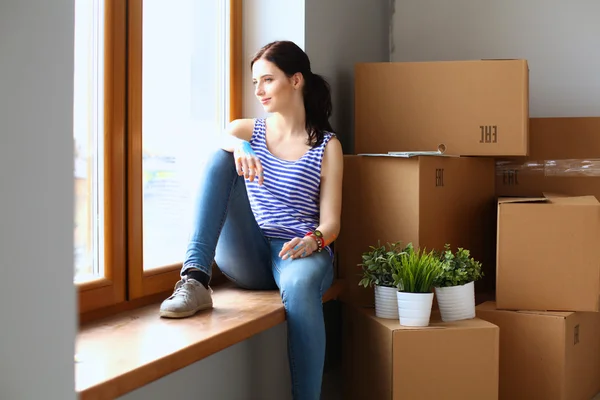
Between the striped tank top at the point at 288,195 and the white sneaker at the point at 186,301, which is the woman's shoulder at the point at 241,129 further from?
the white sneaker at the point at 186,301

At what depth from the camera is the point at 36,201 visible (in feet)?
2.89

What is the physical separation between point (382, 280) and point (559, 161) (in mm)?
967

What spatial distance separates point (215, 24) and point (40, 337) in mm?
1477

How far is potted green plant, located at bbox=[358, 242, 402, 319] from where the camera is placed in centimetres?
195

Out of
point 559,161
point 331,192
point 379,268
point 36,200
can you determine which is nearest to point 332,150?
point 331,192

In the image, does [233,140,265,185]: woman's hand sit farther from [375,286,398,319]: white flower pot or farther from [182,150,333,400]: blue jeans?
[375,286,398,319]: white flower pot

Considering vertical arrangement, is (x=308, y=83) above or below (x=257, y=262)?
above

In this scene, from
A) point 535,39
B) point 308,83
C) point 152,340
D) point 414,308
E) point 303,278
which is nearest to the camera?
point 152,340

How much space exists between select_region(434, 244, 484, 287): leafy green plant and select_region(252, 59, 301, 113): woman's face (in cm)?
59

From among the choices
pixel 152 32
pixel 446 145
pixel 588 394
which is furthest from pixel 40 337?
pixel 588 394

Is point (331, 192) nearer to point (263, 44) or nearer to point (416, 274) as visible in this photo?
point (416, 274)

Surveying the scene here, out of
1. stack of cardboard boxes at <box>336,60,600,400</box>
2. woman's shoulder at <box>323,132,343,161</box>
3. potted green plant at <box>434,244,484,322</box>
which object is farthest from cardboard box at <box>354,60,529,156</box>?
Answer: potted green plant at <box>434,244,484,322</box>

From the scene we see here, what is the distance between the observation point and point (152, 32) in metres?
1.83

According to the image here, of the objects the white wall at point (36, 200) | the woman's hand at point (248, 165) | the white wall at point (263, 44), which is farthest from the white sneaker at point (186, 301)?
the white wall at point (36, 200)
